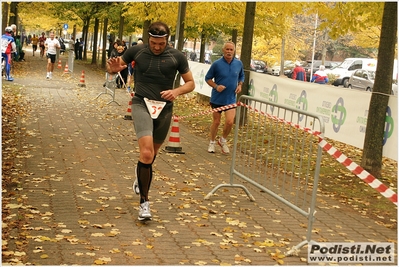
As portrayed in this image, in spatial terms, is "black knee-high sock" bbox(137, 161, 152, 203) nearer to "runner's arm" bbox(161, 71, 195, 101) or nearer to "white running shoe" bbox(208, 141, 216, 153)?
"runner's arm" bbox(161, 71, 195, 101)

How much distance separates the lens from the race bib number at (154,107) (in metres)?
6.84

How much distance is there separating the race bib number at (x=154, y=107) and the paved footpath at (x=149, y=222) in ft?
3.76

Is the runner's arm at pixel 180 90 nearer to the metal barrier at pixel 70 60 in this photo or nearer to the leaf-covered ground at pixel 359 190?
the leaf-covered ground at pixel 359 190

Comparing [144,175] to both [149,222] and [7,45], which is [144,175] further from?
[7,45]

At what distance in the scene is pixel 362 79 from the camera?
37188 millimetres

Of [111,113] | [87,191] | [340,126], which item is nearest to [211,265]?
[87,191]

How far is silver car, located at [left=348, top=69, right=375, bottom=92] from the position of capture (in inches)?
1444

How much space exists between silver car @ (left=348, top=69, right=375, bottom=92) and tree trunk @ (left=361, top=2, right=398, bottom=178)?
27.3m

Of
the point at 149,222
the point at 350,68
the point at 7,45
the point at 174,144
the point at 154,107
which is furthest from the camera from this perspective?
the point at 350,68

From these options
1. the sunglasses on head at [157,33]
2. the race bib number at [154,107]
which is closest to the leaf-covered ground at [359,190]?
the race bib number at [154,107]

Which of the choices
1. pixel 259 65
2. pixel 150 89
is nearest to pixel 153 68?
pixel 150 89

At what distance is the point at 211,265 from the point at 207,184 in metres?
3.57

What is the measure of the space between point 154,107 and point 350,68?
36.2m

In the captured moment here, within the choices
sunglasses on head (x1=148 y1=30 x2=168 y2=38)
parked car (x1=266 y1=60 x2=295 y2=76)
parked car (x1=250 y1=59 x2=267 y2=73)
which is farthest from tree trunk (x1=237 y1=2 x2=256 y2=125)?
parked car (x1=266 y1=60 x2=295 y2=76)
